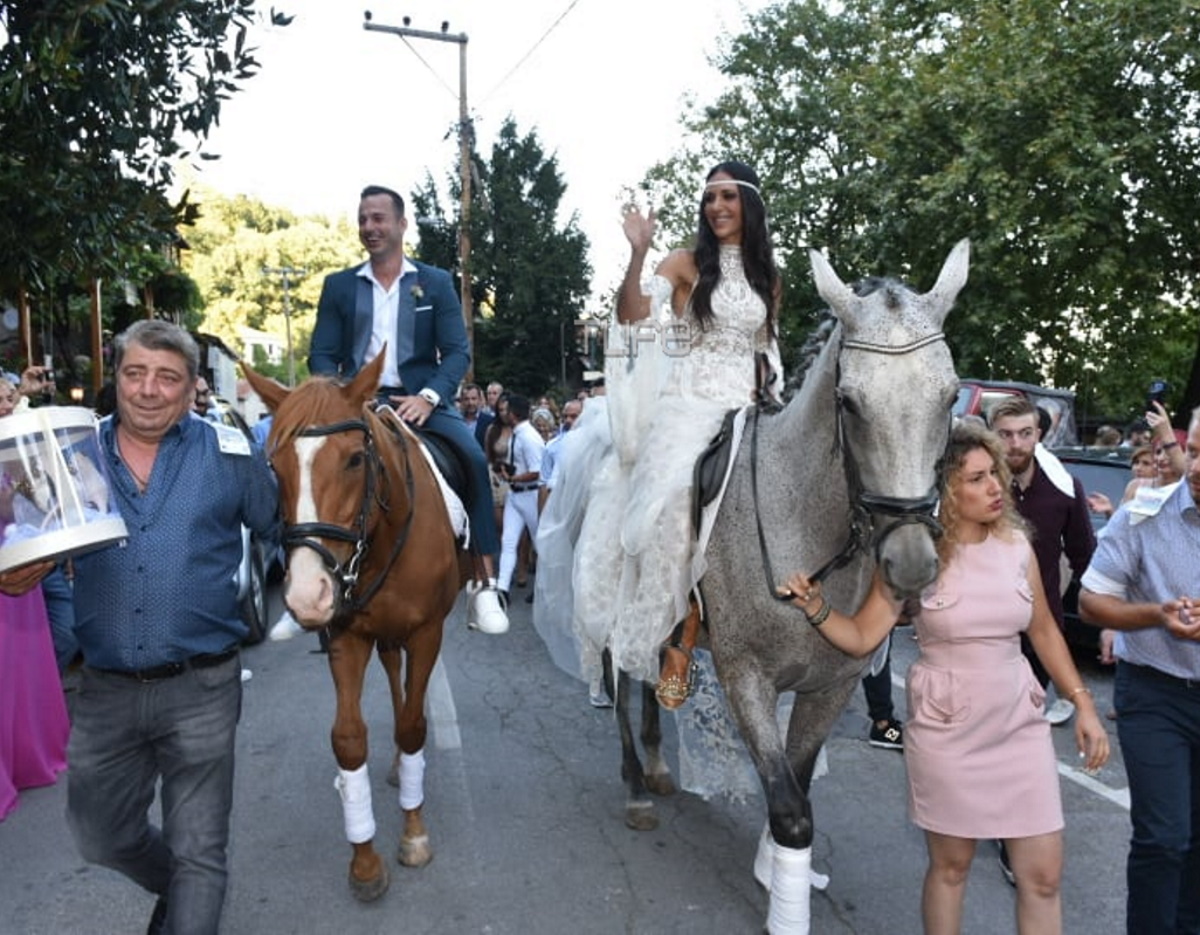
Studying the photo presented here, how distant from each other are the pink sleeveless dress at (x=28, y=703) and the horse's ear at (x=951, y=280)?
15.3 feet

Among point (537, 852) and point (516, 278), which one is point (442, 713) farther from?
point (516, 278)

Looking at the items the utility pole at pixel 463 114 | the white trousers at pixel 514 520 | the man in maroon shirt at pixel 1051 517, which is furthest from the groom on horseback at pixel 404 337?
the utility pole at pixel 463 114

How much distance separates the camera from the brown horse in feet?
10.6

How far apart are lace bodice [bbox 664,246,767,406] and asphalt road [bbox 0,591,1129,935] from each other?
218 cm

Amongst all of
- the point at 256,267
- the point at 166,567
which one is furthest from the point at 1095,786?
the point at 256,267

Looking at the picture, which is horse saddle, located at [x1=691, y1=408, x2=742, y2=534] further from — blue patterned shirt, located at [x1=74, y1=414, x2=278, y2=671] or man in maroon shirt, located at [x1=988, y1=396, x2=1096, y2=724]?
man in maroon shirt, located at [x1=988, y1=396, x2=1096, y2=724]

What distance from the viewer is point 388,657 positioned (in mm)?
4715

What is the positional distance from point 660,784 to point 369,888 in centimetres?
176

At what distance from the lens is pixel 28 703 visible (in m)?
5.06

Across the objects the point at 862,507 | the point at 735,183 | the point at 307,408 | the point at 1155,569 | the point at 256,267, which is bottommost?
the point at 1155,569

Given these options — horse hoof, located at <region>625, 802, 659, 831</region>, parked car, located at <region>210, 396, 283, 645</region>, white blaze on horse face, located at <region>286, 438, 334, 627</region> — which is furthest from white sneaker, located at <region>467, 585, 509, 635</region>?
parked car, located at <region>210, 396, 283, 645</region>

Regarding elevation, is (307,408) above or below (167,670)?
above

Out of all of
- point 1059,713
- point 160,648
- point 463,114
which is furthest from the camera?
point 463,114

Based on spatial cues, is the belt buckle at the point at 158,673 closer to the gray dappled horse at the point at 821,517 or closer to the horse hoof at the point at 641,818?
the gray dappled horse at the point at 821,517
